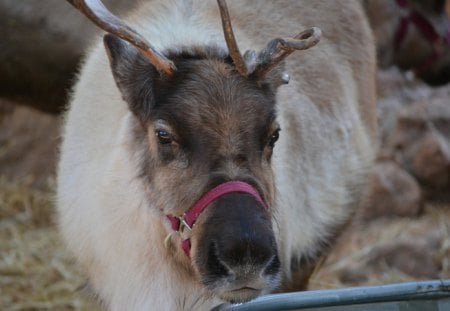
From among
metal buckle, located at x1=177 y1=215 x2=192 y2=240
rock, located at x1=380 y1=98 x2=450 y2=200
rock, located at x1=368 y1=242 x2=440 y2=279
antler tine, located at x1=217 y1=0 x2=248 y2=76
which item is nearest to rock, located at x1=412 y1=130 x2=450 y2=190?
rock, located at x1=380 y1=98 x2=450 y2=200

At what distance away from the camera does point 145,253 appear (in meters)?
4.16

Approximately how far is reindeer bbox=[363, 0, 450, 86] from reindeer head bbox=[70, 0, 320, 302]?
3749 mm

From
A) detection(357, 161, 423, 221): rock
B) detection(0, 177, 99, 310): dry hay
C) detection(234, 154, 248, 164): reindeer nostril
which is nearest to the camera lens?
detection(234, 154, 248, 164): reindeer nostril

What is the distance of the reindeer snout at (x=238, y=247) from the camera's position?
352cm

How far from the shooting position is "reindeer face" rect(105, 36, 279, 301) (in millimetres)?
3566

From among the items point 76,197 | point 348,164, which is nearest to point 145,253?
point 76,197

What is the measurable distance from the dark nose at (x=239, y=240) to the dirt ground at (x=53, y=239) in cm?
241

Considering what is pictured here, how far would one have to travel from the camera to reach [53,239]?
7.16 meters

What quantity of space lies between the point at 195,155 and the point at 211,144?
7 centimetres

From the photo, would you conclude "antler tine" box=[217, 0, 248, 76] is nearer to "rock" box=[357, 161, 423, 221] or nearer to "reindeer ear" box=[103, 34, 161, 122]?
"reindeer ear" box=[103, 34, 161, 122]

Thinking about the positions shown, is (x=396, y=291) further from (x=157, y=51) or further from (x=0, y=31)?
(x=0, y=31)

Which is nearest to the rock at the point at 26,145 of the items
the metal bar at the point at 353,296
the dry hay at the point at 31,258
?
the dry hay at the point at 31,258

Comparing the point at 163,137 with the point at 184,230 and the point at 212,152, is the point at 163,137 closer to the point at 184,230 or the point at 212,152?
the point at 212,152

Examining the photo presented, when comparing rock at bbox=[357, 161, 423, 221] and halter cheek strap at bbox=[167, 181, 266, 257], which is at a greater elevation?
halter cheek strap at bbox=[167, 181, 266, 257]
